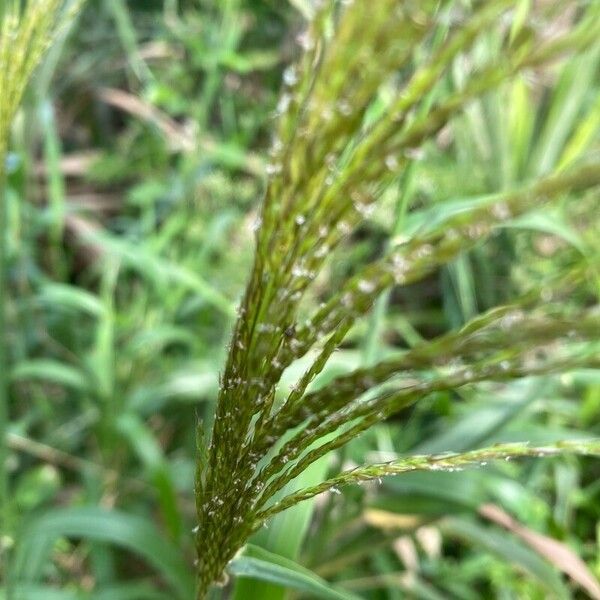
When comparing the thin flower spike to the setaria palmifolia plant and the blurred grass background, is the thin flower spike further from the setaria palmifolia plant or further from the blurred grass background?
the blurred grass background

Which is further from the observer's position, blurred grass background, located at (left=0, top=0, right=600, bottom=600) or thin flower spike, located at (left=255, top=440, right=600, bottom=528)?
blurred grass background, located at (left=0, top=0, right=600, bottom=600)

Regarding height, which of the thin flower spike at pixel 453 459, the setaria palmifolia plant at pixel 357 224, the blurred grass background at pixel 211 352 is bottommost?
the thin flower spike at pixel 453 459

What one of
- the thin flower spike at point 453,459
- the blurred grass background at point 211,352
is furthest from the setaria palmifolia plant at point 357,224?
the blurred grass background at point 211,352

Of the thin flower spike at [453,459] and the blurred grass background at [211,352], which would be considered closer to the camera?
the thin flower spike at [453,459]

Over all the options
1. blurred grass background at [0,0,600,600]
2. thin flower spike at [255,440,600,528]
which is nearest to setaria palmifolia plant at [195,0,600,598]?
thin flower spike at [255,440,600,528]

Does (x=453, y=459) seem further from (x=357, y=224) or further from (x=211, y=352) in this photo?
(x=211, y=352)

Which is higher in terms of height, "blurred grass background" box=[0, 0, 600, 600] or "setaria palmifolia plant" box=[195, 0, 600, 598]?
"blurred grass background" box=[0, 0, 600, 600]

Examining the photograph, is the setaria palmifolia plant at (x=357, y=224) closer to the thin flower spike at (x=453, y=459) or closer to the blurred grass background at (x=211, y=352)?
the thin flower spike at (x=453, y=459)
